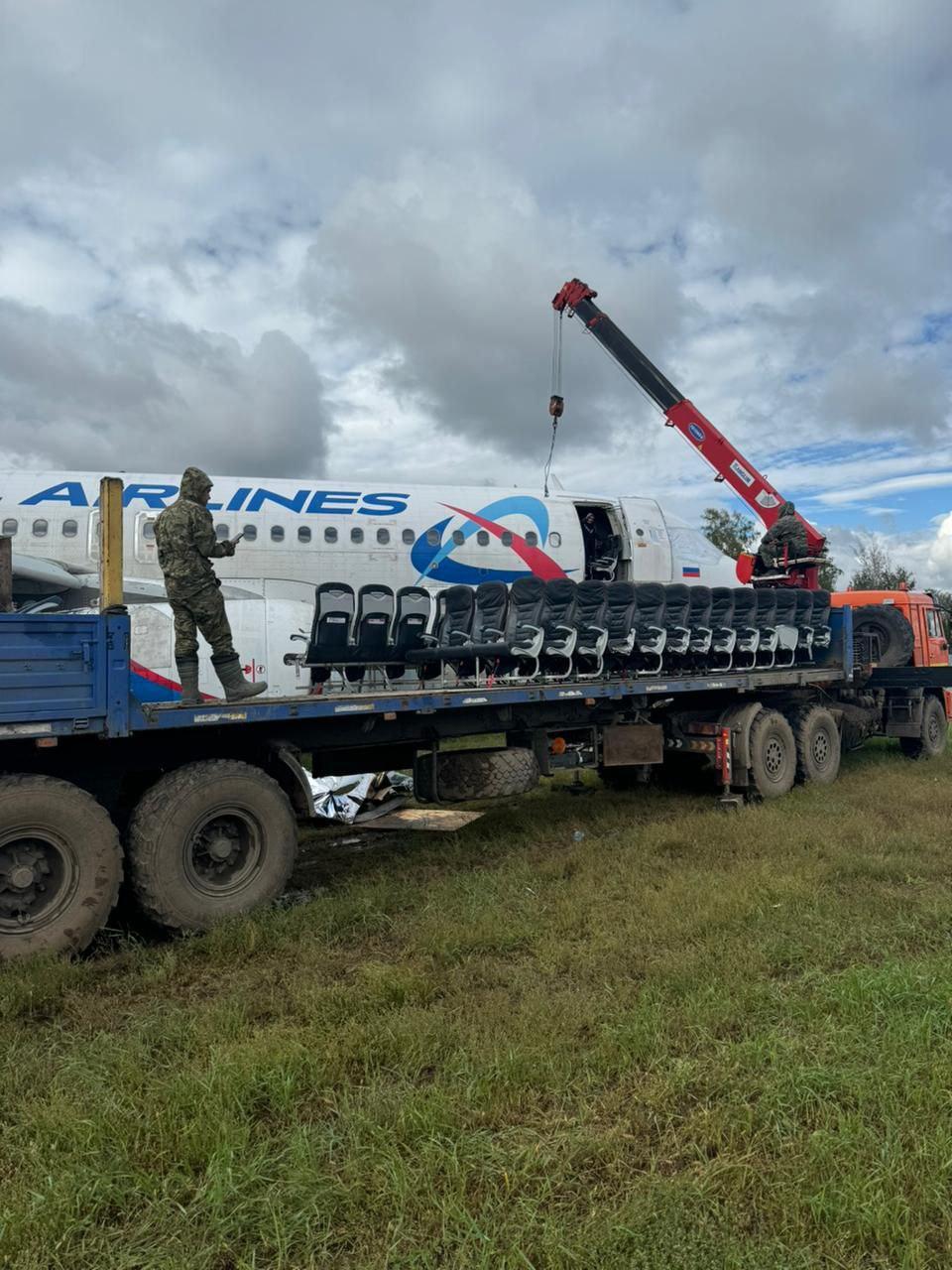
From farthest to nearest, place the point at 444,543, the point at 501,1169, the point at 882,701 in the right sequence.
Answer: the point at 444,543 < the point at 882,701 < the point at 501,1169

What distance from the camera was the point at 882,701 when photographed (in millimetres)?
13469

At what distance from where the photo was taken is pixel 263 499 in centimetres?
1379

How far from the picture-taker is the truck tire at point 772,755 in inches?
383

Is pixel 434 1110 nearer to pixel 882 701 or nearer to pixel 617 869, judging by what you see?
pixel 617 869

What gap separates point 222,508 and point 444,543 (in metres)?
3.65

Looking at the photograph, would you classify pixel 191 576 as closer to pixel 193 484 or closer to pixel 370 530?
pixel 193 484

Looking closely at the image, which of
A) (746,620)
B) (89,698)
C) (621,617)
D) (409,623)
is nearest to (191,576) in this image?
(89,698)

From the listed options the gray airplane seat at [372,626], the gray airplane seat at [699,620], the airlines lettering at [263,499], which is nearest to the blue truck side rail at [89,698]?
the gray airplane seat at [372,626]

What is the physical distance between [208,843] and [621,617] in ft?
15.1

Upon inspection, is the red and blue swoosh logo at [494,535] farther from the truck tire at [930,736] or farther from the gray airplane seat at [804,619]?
the truck tire at [930,736]

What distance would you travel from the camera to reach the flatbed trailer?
5.05 meters

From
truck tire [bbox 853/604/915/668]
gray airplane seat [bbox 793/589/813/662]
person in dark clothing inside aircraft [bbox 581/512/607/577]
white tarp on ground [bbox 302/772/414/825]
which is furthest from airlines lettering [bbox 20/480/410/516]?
truck tire [bbox 853/604/915/668]

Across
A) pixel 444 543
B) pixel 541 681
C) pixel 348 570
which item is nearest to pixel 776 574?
pixel 444 543

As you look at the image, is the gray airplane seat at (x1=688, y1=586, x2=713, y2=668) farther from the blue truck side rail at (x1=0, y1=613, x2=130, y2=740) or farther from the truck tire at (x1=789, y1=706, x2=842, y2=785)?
the blue truck side rail at (x1=0, y1=613, x2=130, y2=740)
